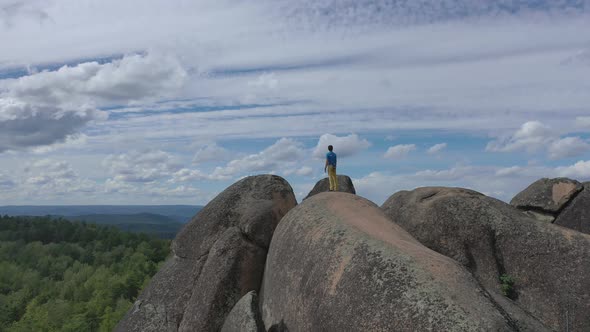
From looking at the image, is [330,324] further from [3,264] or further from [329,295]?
[3,264]

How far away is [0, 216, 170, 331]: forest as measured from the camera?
64.5m

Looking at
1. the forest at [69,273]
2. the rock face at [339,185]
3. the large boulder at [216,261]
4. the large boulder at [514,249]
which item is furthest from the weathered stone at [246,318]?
the forest at [69,273]

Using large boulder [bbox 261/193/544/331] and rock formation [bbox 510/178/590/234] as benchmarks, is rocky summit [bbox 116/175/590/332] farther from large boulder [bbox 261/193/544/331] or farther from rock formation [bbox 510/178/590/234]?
rock formation [bbox 510/178/590/234]

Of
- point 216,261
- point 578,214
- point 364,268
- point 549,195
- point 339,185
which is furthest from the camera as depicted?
point 549,195

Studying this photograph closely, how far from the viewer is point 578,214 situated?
2650cm

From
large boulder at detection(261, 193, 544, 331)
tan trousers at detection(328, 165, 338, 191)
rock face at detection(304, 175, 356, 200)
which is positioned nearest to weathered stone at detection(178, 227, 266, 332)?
large boulder at detection(261, 193, 544, 331)

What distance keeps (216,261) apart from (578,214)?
1877cm

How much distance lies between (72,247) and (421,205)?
410 ft

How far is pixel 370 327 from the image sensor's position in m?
10.4

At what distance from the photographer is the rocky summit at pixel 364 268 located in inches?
412

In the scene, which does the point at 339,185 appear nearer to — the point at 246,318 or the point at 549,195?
the point at 549,195

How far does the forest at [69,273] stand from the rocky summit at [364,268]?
36.0 m

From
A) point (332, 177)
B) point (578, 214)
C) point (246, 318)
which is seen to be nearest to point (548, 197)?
point (578, 214)

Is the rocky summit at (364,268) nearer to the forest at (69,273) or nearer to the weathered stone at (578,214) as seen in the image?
the weathered stone at (578,214)
